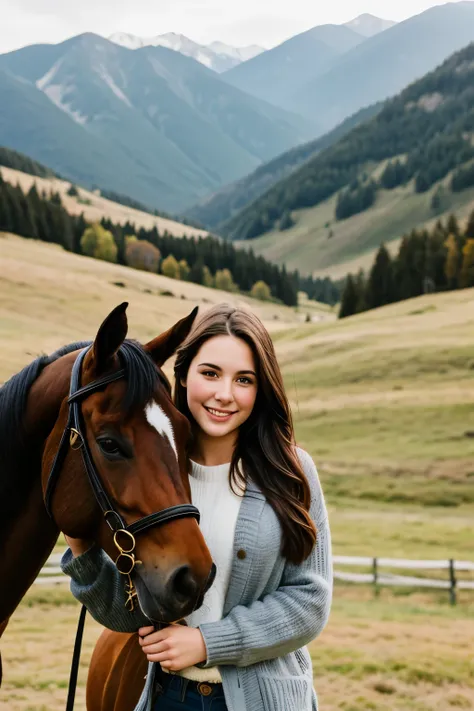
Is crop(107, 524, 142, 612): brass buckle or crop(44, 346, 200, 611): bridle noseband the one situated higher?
crop(44, 346, 200, 611): bridle noseband

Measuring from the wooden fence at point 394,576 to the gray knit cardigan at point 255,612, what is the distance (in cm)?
1424

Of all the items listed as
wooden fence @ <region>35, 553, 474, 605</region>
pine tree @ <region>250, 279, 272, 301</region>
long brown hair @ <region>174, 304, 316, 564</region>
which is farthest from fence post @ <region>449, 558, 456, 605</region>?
pine tree @ <region>250, 279, 272, 301</region>

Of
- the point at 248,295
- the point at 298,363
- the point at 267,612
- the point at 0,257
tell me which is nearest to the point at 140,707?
the point at 267,612

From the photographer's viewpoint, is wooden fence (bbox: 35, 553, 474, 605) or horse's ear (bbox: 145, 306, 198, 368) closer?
horse's ear (bbox: 145, 306, 198, 368)

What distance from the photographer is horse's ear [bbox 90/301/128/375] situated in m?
2.90

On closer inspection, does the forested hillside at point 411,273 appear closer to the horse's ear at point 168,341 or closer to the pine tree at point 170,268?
the pine tree at point 170,268

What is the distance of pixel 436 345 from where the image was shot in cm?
4494

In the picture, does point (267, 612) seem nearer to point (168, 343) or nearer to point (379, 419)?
point (168, 343)

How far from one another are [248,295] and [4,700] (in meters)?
98.4

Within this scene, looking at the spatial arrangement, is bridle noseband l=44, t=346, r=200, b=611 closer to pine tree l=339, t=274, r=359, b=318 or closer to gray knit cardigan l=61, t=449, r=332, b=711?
gray knit cardigan l=61, t=449, r=332, b=711

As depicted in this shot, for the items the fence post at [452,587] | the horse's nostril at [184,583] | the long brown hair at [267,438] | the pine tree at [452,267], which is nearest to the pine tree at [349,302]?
the pine tree at [452,267]

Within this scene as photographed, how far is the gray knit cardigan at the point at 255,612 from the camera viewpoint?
303cm

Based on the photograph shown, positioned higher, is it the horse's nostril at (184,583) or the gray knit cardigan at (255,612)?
the horse's nostril at (184,583)

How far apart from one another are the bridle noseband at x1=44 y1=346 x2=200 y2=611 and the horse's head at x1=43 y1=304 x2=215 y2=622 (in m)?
0.02
